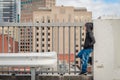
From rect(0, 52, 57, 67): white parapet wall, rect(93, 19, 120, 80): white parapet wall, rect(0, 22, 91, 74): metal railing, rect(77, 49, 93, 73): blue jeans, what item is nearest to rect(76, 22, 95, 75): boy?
rect(77, 49, 93, 73): blue jeans

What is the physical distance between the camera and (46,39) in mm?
10664

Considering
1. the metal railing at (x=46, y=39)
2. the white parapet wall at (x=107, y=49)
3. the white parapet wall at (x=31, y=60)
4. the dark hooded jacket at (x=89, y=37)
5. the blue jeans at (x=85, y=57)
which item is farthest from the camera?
the metal railing at (x=46, y=39)

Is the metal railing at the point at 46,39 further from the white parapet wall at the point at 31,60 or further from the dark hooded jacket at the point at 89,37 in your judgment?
the white parapet wall at the point at 31,60

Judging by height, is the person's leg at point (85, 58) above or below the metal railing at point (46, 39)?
below

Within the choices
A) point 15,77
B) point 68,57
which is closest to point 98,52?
point 68,57

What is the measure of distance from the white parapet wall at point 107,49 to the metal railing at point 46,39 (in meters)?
0.91

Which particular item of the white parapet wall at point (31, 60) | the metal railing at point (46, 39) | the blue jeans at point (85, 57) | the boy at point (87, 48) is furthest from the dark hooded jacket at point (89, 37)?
the white parapet wall at point (31, 60)

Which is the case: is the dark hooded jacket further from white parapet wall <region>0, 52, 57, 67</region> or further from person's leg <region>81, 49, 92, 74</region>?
white parapet wall <region>0, 52, 57, 67</region>

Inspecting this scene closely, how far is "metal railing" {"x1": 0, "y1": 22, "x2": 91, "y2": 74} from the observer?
34.2ft

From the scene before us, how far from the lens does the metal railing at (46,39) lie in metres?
10.4

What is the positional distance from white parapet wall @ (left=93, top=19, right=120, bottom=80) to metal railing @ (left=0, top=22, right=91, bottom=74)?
91 cm

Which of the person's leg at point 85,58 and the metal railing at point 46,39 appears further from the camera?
the metal railing at point 46,39

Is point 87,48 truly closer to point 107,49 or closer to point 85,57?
point 85,57

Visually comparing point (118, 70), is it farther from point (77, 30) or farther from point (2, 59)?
point (2, 59)
